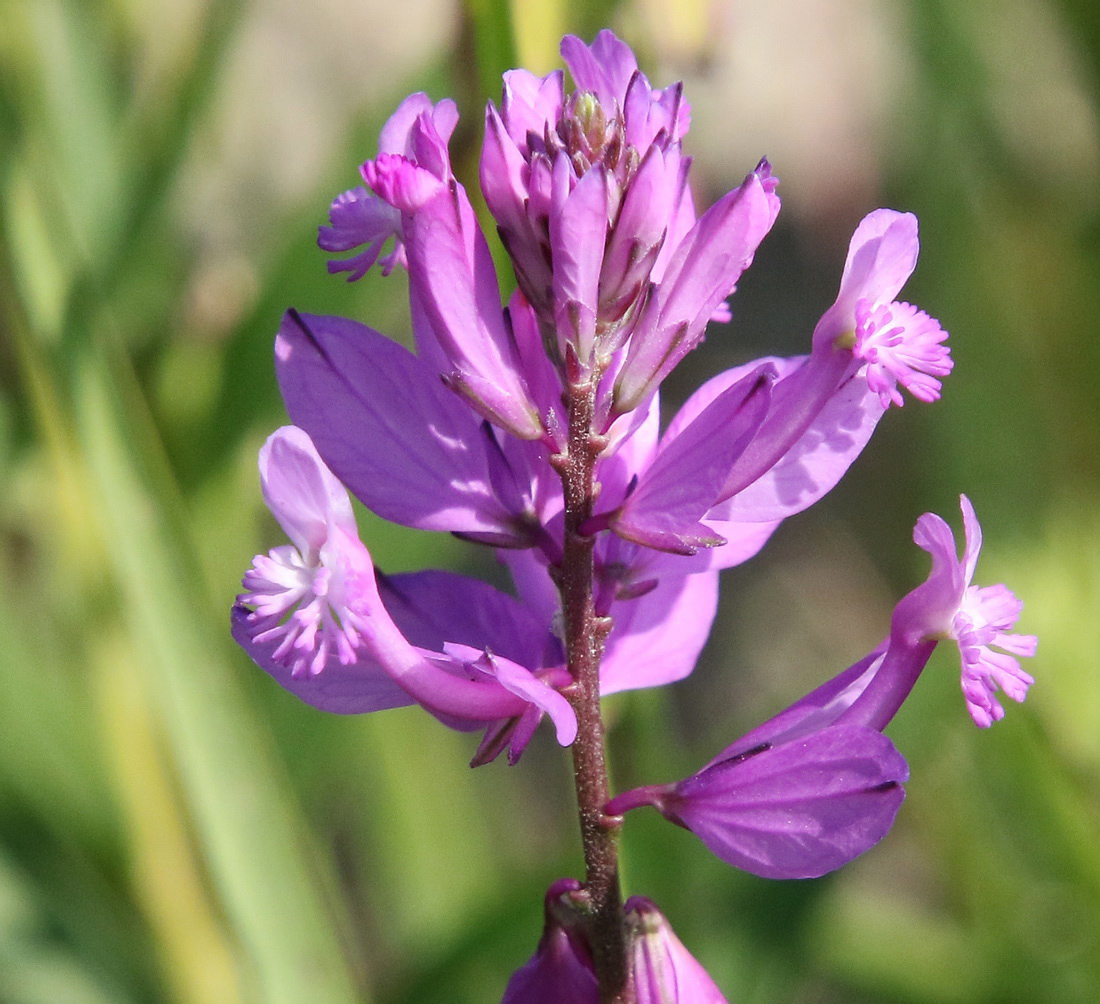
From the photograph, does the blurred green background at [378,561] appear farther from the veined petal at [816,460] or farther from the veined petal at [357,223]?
the veined petal at [816,460]

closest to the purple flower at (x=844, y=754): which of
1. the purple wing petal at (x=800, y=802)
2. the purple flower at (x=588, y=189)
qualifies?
the purple wing petal at (x=800, y=802)

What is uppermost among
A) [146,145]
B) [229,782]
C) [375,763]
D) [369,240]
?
[146,145]

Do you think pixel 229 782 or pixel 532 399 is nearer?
pixel 532 399

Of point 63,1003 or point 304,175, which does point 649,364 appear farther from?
point 304,175

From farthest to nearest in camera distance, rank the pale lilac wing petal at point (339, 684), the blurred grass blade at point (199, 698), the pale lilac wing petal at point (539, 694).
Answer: the blurred grass blade at point (199, 698) < the pale lilac wing petal at point (339, 684) < the pale lilac wing petal at point (539, 694)

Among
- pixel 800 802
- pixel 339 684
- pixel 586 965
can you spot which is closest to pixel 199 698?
pixel 339 684

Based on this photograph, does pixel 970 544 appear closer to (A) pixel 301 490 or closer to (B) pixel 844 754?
(B) pixel 844 754

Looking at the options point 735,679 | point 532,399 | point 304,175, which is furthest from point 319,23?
point 532,399
